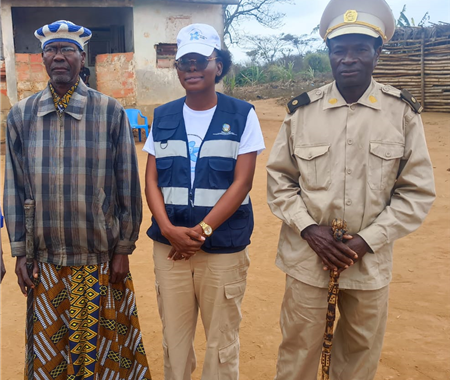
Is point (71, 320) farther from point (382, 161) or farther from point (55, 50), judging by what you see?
point (382, 161)

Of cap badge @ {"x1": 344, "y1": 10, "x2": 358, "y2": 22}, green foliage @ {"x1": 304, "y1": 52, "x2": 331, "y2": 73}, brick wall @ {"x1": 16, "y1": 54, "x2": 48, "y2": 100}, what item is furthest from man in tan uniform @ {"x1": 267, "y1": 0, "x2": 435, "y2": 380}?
green foliage @ {"x1": 304, "y1": 52, "x2": 331, "y2": 73}

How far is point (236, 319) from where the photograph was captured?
2430 millimetres

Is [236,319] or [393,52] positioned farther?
[393,52]

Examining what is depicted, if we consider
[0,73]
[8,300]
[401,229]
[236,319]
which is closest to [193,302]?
[236,319]

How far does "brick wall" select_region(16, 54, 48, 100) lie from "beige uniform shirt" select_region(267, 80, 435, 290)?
9.25 m

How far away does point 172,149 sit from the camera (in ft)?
7.63

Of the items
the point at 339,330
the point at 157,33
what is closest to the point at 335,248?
the point at 339,330

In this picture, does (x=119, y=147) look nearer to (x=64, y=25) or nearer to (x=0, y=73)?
(x=64, y=25)

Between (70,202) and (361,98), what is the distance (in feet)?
4.69

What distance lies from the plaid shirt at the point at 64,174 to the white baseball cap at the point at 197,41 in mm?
443

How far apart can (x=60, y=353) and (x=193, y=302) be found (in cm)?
69

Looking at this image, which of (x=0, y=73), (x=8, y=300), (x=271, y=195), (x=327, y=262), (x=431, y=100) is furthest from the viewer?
(x=431, y=100)

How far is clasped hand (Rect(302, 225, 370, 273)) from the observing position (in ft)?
6.91

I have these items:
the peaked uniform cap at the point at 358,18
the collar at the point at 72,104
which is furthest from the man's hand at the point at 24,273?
the peaked uniform cap at the point at 358,18
